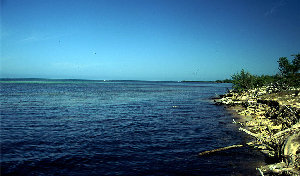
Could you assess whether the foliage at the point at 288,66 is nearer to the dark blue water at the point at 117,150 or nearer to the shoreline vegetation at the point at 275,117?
the shoreline vegetation at the point at 275,117

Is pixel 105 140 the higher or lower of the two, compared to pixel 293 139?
lower

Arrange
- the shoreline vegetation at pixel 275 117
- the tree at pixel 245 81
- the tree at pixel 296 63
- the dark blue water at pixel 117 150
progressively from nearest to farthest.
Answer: the shoreline vegetation at pixel 275 117 → the dark blue water at pixel 117 150 → the tree at pixel 296 63 → the tree at pixel 245 81

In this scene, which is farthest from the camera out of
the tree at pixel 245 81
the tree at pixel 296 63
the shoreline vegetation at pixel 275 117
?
the tree at pixel 245 81

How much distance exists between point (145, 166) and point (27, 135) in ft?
30.6

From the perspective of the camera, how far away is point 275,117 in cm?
1931

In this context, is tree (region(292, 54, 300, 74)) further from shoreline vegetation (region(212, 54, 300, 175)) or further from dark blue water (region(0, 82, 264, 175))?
dark blue water (region(0, 82, 264, 175))

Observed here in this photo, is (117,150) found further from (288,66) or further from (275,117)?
(288,66)

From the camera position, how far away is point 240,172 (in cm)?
918

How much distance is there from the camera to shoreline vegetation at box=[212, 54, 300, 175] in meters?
8.55

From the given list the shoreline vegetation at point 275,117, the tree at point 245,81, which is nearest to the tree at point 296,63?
the shoreline vegetation at point 275,117

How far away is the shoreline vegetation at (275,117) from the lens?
28.1 feet

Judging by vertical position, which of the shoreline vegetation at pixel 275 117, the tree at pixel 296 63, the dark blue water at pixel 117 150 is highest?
the tree at pixel 296 63

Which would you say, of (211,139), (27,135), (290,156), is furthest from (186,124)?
(27,135)

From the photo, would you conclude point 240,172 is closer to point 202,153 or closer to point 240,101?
point 202,153
